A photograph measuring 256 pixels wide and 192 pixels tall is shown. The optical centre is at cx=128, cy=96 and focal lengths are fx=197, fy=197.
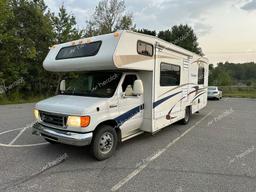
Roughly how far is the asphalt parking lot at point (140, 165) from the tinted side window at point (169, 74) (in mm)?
1713

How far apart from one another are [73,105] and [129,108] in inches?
57.3

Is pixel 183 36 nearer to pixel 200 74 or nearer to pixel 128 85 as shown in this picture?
pixel 200 74

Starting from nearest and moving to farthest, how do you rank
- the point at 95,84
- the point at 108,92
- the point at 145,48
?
the point at 108,92 < the point at 95,84 < the point at 145,48

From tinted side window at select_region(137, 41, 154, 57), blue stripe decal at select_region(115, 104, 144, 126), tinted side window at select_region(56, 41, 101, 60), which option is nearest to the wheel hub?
blue stripe decal at select_region(115, 104, 144, 126)

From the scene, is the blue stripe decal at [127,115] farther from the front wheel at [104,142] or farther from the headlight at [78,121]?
the headlight at [78,121]

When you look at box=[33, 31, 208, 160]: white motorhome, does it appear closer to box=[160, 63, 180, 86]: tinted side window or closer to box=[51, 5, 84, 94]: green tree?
box=[160, 63, 180, 86]: tinted side window

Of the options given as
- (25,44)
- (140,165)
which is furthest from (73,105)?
(25,44)

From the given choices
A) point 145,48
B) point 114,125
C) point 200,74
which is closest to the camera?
point 114,125

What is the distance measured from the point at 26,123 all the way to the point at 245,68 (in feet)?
269

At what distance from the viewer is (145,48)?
5039mm

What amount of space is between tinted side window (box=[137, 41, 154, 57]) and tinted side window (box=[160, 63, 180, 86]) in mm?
650

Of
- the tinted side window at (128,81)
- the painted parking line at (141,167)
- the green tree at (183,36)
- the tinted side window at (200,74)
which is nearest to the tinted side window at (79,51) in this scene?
the tinted side window at (128,81)

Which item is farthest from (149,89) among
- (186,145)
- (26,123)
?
(26,123)

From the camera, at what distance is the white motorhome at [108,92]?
13.1ft
